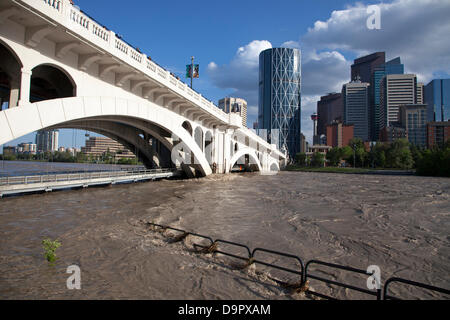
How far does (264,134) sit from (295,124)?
20.3m

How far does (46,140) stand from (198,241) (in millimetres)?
23708

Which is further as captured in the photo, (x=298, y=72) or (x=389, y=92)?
(x=389, y=92)

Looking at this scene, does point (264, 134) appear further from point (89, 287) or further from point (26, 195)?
point (89, 287)

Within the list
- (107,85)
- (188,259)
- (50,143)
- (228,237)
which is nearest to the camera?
(188,259)

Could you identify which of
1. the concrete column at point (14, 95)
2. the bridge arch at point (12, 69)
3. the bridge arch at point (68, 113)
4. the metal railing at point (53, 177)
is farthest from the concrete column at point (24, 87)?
the metal railing at point (53, 177)

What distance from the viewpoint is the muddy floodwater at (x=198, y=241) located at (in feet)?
16.9

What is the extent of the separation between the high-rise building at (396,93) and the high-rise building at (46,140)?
200 meters

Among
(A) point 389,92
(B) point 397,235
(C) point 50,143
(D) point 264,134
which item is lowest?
(B) point 397,235

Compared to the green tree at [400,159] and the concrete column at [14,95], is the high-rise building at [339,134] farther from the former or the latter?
the concrete column at [14,95]

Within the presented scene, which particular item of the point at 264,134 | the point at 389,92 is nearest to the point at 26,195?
the point at 264,134

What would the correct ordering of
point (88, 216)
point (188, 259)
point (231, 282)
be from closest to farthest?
point (231, 282) → point (188, 259) → point (88, 216)

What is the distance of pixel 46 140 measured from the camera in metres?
25.3

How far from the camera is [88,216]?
11984 mm

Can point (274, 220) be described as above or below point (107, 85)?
below
